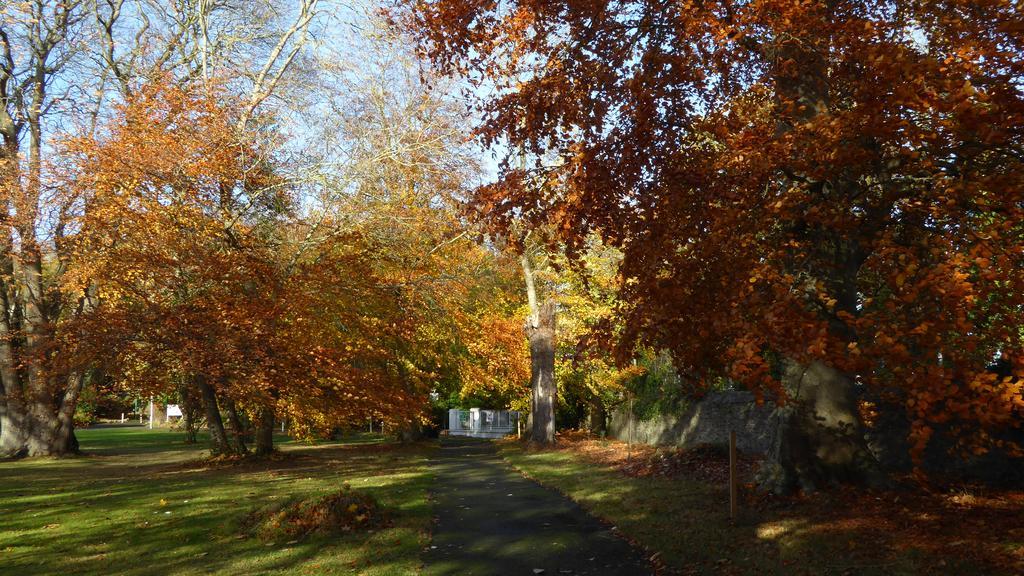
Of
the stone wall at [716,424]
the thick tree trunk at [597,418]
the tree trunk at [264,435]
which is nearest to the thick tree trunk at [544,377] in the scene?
the stone wall at [716,424]

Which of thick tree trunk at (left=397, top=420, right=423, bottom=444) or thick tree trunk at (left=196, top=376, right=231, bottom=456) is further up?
thick tree trunk at (left=196, top=376, right=231, bottom=456)

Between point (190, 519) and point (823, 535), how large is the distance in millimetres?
8645

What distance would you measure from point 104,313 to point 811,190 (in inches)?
636

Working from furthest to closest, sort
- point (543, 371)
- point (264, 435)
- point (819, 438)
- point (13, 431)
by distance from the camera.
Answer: point (543, 371), point (13, 431), point (264, 435), point (819, 438)

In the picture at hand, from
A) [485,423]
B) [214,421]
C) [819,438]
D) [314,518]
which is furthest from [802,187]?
[485,423]

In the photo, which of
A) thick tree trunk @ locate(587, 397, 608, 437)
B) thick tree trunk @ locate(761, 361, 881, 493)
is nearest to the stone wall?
thick tree trunk @ locate(761, 361, 881, 493)

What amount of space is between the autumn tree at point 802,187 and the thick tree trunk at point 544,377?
54.6ft

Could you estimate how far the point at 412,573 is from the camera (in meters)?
7.15

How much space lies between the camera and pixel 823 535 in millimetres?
7543

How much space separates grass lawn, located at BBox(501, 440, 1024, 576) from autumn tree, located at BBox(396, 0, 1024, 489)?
0.86 m

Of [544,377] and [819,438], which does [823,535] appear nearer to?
[819,438]

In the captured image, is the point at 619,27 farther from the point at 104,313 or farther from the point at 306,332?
the point at 104,313

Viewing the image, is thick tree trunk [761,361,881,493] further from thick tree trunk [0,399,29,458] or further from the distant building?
the distant building

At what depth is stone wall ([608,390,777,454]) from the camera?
54.0 feet
